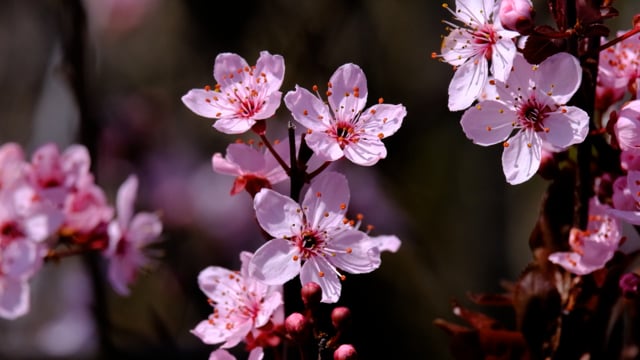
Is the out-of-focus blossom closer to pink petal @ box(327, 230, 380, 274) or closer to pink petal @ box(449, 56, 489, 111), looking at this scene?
pink petal @ box(449, 56, 489, 111)

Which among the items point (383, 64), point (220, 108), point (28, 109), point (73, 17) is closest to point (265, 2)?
point (383, 64)

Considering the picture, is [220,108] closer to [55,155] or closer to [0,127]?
[55,155]

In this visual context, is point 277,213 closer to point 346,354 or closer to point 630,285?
point 346,354

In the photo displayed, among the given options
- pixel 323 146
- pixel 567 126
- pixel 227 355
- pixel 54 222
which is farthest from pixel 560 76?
pixel 54 222

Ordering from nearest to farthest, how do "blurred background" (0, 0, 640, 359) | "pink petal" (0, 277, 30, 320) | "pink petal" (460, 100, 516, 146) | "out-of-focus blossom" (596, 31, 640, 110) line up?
"pink petal" (460, 100, 516, 146) → "out-of-focus blossom" (596, 31, 640, 110) → "pink petal" (0, 277, 30, 320) → "blurred background" (0, 0, 640, 359)

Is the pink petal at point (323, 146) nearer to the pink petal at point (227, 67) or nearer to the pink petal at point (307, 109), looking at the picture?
the pink petal at point (307, 109)

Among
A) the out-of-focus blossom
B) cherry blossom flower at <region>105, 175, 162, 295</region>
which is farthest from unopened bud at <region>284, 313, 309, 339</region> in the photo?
cherry blossom flower at <region>105, 175, 162, 295</region>
